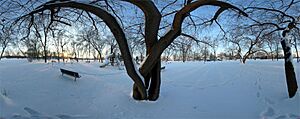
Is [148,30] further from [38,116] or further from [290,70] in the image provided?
[290,70]

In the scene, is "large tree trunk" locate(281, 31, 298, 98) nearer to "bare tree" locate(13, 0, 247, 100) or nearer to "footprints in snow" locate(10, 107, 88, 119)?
"bare tree" locate(13, 0, 247, 100)

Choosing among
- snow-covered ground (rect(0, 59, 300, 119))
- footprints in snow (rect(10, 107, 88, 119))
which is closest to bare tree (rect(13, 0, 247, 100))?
snow-covered ground (rect(0, 59, 300, 119))

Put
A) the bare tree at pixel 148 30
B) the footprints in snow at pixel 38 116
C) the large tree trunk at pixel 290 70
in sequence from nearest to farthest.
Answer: the footprints in snow at pixel 38 116
the bare tree at pixel 148 30
the large tree trunk at pixel 290 70

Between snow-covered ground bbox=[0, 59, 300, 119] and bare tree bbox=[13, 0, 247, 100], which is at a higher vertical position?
bare tree bbox=[13, 0, 247, 100]

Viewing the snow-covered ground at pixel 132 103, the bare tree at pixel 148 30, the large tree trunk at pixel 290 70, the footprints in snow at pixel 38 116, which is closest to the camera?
the footprints in snow at pixel 38 116

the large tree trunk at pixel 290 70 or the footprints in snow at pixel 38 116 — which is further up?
the large tree trunk at pixel 290 70

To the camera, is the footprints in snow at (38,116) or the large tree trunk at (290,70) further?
the large tree trunk at (290,70)

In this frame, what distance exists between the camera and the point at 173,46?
42.6ft

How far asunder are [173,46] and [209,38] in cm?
185

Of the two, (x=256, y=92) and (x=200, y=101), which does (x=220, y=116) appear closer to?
(x=200, y=101)

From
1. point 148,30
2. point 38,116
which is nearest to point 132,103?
point 148,30

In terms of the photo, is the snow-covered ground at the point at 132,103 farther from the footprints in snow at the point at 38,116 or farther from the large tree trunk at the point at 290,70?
the large tree trunk at the point at 290,70

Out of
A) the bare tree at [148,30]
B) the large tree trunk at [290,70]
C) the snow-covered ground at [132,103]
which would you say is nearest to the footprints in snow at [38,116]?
the snow-covered ground at [132,103]

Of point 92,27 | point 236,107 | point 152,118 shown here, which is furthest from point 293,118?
point 92,27
